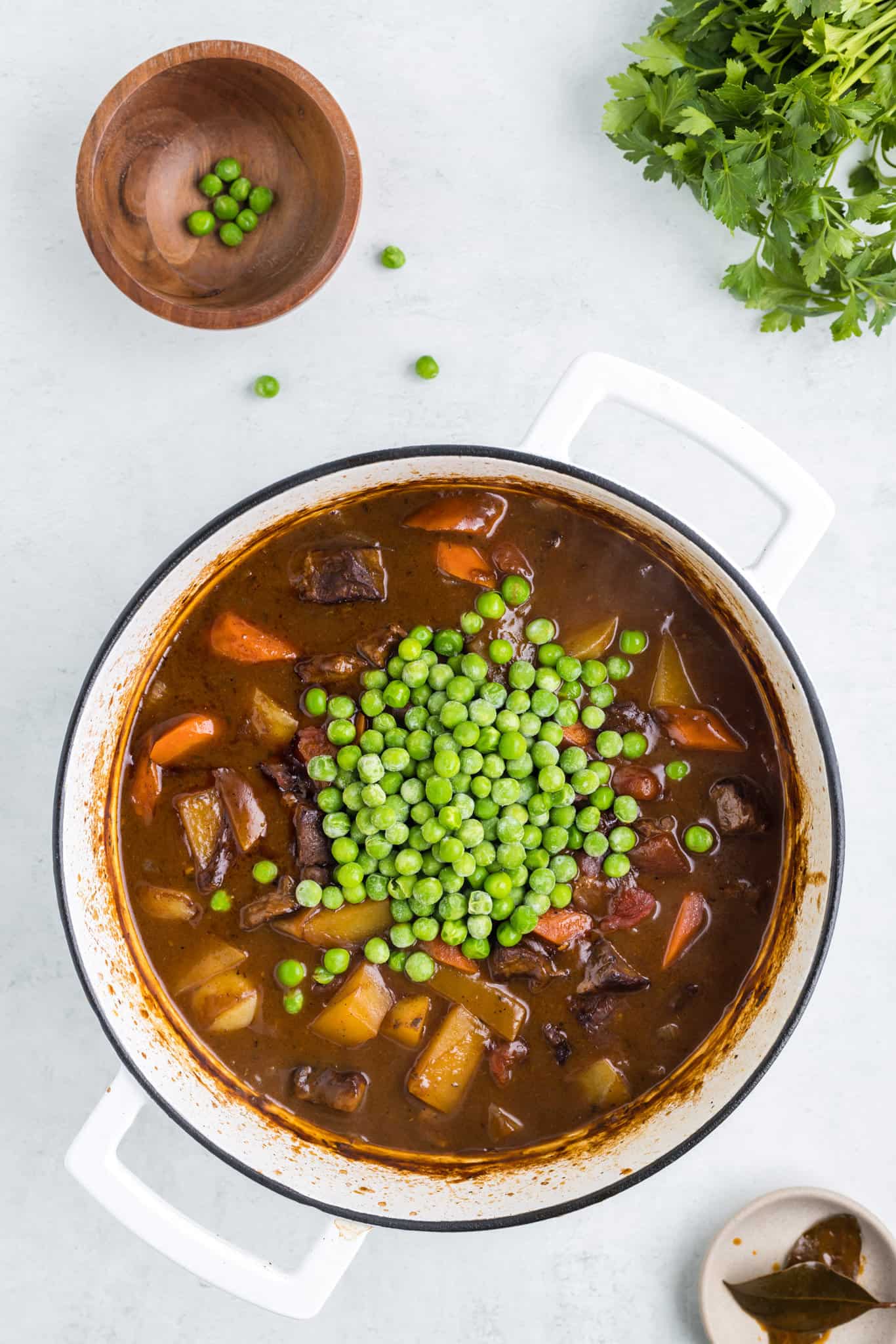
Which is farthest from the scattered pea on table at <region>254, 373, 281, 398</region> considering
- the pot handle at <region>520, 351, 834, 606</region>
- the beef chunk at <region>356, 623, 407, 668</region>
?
the pot handle at <region>520, 351, 834, 606</region>

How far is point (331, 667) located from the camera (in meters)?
3.03

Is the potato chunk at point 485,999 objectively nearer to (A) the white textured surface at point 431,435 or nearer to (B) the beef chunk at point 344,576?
(A) the white textured surface at point 431,435

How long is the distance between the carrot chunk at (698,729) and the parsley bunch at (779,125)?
4.09 feet

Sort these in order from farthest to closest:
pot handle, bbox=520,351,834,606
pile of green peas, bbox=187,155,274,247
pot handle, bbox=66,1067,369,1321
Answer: pile of green peas, bbox=187,155,274,247 < pot handle, bbox=66,1067,369,1321 < pot handle, bbox=520,351,834,606

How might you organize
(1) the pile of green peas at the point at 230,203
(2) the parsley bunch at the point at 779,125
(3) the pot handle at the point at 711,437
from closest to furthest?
(3) the pot handle at the point at 711,437
(2) the parsley bunch at the point at 779,125
(1) the pile of green peas at the point at 230,203

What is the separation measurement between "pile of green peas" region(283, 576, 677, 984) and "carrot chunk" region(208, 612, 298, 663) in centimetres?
16

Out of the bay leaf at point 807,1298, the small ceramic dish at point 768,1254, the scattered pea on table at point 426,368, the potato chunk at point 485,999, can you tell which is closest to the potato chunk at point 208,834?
the potato chunk at point 485,999

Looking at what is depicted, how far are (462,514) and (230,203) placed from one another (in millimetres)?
1296

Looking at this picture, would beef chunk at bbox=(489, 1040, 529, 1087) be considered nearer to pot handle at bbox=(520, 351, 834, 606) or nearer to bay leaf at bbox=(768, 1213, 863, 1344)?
bay leaf at bbox=(768, 1213, 863, 1344)

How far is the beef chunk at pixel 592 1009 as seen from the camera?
9.94ft

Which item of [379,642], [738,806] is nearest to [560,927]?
[738,806]

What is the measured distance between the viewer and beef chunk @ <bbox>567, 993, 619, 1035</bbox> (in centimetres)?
303

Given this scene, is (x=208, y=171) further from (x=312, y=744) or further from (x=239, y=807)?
(x=239, y=807)

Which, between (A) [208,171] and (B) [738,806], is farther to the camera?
(A) [208,171]
